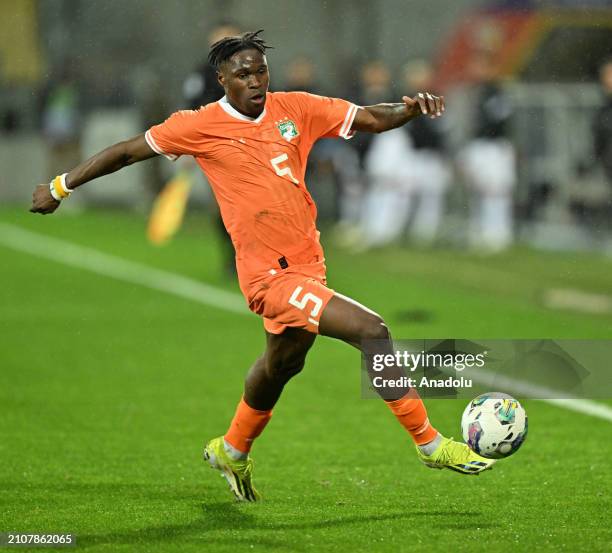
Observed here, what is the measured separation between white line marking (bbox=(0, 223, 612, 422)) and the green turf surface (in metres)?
0.26

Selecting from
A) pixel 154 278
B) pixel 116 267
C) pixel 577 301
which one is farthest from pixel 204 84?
pixel 116 267

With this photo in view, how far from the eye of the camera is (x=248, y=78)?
251 inches

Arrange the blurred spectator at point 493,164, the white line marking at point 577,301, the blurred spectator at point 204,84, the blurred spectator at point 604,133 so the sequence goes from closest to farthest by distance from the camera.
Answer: the blurred spectator at point 204,84 < the white line marking at point 577,301 < the blurred spectator at point 604,133 < the blurred spectator at point 493,164

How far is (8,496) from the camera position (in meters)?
6.77

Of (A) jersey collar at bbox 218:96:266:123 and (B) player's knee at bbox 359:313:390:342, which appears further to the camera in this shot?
(A) jersey collar at bbox 218:96:266:123

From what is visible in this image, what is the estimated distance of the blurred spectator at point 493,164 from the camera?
63.7 ft

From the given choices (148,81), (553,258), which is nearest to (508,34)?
(553,258)

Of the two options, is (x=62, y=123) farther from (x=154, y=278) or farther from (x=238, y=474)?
(x=238, y=474)

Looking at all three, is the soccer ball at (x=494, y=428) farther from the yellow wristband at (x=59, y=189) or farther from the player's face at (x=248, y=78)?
the yellow wristband at (x=59, y=189)

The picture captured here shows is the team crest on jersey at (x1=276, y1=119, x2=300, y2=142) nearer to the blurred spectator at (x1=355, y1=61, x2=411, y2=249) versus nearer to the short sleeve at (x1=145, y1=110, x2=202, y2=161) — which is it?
the short sleeve at (x1=145, y1=110, x2=202, y2=161)

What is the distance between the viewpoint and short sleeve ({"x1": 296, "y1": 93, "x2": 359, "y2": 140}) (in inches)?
262

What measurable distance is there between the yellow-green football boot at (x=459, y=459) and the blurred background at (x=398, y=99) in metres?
7.49

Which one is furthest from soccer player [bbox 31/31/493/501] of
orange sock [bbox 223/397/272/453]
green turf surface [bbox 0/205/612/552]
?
green turf surface [bbox 0/205/612/552]

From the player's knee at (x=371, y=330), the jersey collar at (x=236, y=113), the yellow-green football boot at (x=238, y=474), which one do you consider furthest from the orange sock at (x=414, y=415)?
the jersey collar at (x=236, y=113)
